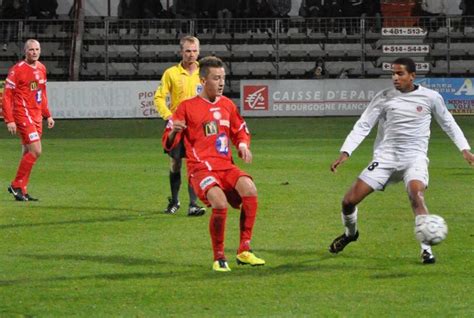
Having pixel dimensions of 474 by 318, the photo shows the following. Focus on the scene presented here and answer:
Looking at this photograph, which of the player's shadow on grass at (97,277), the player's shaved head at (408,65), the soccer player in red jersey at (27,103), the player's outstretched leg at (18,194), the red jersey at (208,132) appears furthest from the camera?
the soccer player in red jersey at (27,103)

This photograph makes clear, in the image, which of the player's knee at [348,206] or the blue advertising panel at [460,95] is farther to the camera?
the blue advertising panel at [460,95]

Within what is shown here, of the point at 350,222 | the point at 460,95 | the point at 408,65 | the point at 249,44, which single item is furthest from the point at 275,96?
the point at 408,65

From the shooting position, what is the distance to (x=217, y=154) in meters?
11.1

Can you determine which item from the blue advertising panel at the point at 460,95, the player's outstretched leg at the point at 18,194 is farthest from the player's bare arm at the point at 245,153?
the blue advertising panel at the point at 460,95

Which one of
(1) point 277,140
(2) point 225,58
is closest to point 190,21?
(2) point 225,58

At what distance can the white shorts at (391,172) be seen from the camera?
11.3 metres

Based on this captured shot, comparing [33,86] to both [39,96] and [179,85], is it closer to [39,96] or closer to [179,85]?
[39,96]

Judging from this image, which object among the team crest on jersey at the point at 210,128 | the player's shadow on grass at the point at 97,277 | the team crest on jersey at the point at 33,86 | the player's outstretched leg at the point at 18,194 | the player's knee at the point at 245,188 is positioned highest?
the team crest on jersey at the point at 210,128

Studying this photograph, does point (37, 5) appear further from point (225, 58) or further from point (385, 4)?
point (385, 4)

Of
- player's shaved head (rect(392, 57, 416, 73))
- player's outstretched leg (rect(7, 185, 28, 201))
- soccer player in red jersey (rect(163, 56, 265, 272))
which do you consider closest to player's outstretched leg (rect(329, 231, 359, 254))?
soccer player in red jersey (rect(163, 56, 265, 272))

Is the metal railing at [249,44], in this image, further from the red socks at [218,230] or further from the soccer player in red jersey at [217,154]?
the red socks at [218,230]

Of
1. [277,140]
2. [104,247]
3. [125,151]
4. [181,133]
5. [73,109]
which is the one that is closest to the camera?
[181,133]

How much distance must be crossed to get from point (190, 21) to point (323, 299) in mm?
30505

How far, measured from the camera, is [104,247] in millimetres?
12672
